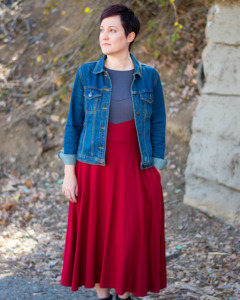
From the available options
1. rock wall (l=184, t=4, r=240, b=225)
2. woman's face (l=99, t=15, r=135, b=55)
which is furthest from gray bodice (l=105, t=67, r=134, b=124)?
rock wall (l=184, t=4, r=240, b=225)

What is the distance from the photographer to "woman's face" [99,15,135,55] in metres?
2.74

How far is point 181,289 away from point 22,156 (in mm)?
3602

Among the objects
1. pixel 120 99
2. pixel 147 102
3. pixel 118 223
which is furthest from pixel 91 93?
pixel 118 223

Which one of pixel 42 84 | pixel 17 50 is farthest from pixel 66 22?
pixel 42 84

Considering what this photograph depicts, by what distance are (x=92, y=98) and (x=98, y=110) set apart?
90 millimetres

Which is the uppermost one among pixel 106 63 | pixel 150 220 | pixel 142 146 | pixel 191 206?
pixel 106 63

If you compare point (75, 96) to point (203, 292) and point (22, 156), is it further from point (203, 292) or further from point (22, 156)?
point (22, 156)

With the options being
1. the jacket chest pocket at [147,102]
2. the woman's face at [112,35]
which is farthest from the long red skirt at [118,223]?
the woman's face at [112,35]

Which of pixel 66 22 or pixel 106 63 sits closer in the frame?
pixel 106 63

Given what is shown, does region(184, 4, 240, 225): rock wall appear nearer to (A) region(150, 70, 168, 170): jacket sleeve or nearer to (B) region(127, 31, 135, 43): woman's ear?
(A) region(150, 70, 168, 170): jacket sleeve

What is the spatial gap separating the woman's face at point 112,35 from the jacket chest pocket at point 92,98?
0.27 m

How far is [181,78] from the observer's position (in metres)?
6.54

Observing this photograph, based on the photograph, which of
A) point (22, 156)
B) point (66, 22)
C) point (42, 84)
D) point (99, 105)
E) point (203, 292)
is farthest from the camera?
point (66, 22)

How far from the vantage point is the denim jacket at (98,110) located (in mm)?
2818
